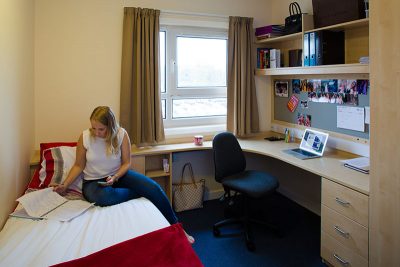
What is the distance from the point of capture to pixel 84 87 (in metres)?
3.10

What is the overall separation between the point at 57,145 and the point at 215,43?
211 cm

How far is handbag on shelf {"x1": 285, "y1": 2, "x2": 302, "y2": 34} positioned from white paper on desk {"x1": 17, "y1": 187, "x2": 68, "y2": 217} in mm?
2640

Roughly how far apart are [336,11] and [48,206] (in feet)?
8.94

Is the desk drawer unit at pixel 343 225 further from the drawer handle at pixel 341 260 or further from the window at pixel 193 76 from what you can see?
the window at pixel 193 76

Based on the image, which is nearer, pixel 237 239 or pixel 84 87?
pixel 237 239

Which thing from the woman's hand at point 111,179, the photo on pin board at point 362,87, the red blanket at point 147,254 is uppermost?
the photo on pin board at point 362,87

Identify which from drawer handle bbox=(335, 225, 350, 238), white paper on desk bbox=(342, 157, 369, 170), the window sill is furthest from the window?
drawer handle bbox=(335, 225, 350, 238)

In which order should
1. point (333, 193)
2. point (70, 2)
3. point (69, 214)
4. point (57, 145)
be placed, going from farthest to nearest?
point (70, 2)
point (57, 145)
point (333, 193)
point (69, 214)

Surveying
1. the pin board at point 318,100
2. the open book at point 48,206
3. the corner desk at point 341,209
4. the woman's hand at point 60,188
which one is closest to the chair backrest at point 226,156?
the corner desk at point 341,209

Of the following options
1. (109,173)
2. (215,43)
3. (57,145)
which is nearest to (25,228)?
(109,173)

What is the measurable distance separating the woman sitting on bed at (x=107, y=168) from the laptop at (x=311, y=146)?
4.13 feet

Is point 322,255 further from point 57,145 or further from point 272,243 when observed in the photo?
point 57,145

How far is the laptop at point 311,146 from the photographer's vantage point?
2838 millimetres

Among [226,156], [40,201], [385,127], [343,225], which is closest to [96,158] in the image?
[40,201]
